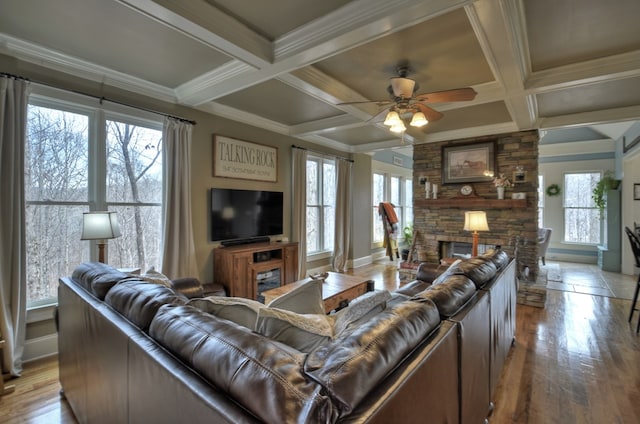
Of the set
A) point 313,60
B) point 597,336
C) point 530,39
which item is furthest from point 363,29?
point 597,336

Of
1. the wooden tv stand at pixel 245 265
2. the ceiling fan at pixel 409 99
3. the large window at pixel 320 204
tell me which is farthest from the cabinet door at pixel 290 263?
the ceiling fan at pixel 409 99

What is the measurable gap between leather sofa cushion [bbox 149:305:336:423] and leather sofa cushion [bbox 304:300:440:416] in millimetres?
44

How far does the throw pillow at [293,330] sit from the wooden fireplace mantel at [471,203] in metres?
4.67

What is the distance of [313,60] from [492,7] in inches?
50.4

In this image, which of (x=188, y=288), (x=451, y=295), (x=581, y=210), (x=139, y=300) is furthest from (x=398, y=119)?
(x=581, y=210)

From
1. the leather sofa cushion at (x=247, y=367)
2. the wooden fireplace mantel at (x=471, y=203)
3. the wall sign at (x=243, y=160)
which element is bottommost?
the leather sofa cushion at (x=247, y=367)

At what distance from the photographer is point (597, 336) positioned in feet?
10.1

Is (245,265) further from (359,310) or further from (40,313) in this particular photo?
(359,310)

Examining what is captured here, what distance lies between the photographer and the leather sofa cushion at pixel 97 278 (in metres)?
1.65

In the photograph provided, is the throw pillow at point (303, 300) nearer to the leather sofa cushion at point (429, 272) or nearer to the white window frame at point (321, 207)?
the leather sofa cushion at point (429, 272)

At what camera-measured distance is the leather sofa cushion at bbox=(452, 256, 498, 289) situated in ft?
6.32

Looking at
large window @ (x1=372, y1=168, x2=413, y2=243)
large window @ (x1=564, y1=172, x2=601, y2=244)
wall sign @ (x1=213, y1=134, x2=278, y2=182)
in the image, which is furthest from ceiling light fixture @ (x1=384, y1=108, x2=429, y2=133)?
large window @ (x1=564, y1=172, x2=601, y2=244)

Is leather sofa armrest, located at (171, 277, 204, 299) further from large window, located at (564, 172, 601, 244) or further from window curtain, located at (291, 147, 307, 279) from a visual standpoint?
large window, located at (564, 172, 601, 244)

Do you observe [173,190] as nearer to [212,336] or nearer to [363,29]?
[363,29]
